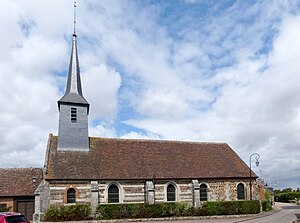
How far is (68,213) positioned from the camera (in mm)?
24891

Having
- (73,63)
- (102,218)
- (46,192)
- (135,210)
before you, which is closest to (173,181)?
(135,210)

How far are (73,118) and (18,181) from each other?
7.64m

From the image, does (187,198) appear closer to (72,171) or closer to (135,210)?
(135,210)

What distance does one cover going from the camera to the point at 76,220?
24.9 m

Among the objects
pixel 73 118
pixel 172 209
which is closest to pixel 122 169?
pixel 172 209

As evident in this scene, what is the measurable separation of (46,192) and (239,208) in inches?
658

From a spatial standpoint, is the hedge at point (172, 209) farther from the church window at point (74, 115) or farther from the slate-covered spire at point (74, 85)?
the slate-covered spire at point (74, 85)

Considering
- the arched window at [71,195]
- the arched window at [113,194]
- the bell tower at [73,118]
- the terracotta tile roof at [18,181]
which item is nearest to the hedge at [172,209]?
the arched window at [113,194]

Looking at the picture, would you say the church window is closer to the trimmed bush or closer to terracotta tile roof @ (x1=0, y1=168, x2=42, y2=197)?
terracotta tile roof @ (x1=0, y1=168, x2=42, y2=197)

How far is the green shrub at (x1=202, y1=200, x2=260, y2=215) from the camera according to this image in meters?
27.8

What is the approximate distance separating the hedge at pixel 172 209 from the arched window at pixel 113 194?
1.45 m

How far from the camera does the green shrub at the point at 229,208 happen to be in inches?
1096

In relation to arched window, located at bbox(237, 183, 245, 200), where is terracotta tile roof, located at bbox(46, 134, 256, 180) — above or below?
above

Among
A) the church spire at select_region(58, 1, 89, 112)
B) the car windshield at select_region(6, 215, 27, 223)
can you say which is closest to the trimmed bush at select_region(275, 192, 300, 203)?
the church spire at select_region(58, 1, 89, 112)
